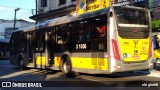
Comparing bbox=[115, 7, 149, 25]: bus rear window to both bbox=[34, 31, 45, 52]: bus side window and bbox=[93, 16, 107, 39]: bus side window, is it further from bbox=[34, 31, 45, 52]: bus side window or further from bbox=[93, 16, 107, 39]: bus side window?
bbox=[34, 31, 45, 52]: bus side window

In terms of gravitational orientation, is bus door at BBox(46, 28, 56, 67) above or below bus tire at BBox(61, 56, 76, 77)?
above

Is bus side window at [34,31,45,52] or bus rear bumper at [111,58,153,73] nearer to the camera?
bus rear bumper at [111,58,153,73]

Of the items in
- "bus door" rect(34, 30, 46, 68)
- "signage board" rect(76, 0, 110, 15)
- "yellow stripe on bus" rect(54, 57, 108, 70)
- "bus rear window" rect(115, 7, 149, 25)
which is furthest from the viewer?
"signage board" rect(76, 0, 110, 15)

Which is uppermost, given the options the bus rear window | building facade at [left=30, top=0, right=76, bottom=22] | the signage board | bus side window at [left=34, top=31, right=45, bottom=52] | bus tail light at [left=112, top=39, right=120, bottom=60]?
building facade at [left=30, top=0, right=76, bottom=22]

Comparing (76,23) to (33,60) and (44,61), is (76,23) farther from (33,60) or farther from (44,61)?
(33,60)

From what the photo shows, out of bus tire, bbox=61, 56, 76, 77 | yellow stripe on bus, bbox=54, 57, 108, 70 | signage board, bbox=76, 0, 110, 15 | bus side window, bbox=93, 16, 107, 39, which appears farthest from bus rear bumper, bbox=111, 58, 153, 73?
signage board, bbox=76, 0, 110, 15

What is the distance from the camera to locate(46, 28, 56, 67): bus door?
1789 cm

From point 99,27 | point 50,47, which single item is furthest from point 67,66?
point 99,27

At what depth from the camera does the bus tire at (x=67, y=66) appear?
16.2 metres

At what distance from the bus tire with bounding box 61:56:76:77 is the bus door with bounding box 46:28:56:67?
1288mm

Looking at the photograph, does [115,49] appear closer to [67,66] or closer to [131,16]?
[131,16]

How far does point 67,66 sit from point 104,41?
11.6 ft

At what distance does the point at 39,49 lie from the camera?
64.5 feet

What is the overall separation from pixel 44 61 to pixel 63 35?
2.83 m
